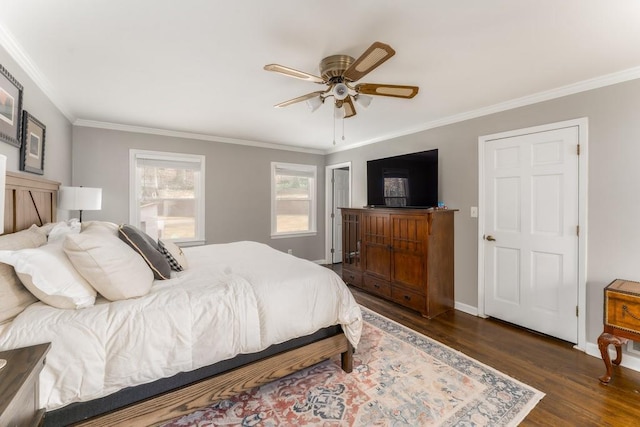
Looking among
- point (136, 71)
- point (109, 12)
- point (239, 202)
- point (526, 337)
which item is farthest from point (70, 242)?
point (526, 337)

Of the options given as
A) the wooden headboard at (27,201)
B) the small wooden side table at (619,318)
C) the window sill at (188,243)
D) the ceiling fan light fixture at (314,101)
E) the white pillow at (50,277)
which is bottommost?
the small wooden side table at (619,318)

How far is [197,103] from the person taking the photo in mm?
2957

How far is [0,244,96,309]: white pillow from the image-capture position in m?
1.26

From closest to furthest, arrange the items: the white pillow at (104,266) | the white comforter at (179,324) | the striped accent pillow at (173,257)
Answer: the white comforter at (179,324) → the white pillow at (104,266) → the striped accent pillow at (173,257)

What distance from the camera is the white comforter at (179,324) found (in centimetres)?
120

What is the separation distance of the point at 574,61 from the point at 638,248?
158cm

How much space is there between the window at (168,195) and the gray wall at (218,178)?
97mm

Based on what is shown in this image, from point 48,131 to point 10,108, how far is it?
94 centimetres

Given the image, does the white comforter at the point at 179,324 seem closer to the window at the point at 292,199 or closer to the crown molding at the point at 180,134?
the crown molding at the point at 180,134

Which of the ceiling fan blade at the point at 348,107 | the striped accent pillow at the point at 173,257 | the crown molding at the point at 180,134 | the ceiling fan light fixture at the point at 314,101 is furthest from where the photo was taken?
the crown molding at the point at 180,134

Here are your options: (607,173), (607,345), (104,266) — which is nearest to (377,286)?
(607,345)

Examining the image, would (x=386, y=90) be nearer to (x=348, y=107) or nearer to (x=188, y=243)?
(x=348, y=107)

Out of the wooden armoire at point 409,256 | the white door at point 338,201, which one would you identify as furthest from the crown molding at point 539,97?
the white door at point 338,201

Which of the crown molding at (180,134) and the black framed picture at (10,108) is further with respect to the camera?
the crown molding at (180,134)
